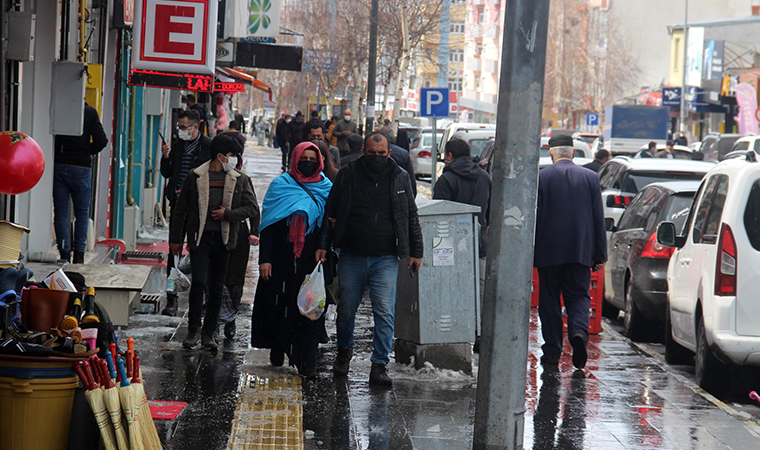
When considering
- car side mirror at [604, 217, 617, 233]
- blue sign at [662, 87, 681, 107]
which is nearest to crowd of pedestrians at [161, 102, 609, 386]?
car side mirror at [604, 217, 617, 233]

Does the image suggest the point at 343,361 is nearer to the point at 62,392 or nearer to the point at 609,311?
the point at 62,392

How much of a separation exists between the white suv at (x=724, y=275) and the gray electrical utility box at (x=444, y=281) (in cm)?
178

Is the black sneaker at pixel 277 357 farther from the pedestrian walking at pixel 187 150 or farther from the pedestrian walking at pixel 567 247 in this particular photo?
the pedestrian walking at pixel 187 150

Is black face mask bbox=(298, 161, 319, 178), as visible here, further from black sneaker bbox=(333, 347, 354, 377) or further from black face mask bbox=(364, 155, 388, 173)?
black sneaker bbox=(333, 347, 354, 377)

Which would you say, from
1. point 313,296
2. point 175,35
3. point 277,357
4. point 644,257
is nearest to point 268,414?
point 313,296

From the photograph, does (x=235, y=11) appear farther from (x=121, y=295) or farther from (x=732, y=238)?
(x=732, y=238)

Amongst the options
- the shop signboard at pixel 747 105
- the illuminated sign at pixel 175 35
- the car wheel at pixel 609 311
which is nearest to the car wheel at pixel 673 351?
the car wheel at pixel 609 311

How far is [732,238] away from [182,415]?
13.6 feet

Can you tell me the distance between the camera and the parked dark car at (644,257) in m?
10.2

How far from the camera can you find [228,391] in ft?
22.9

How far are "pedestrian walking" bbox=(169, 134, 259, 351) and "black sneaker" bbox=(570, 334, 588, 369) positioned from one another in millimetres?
2810

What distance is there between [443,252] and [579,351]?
150 centimetres

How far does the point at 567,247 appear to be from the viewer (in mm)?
8430

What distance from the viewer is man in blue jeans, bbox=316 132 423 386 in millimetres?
7293
